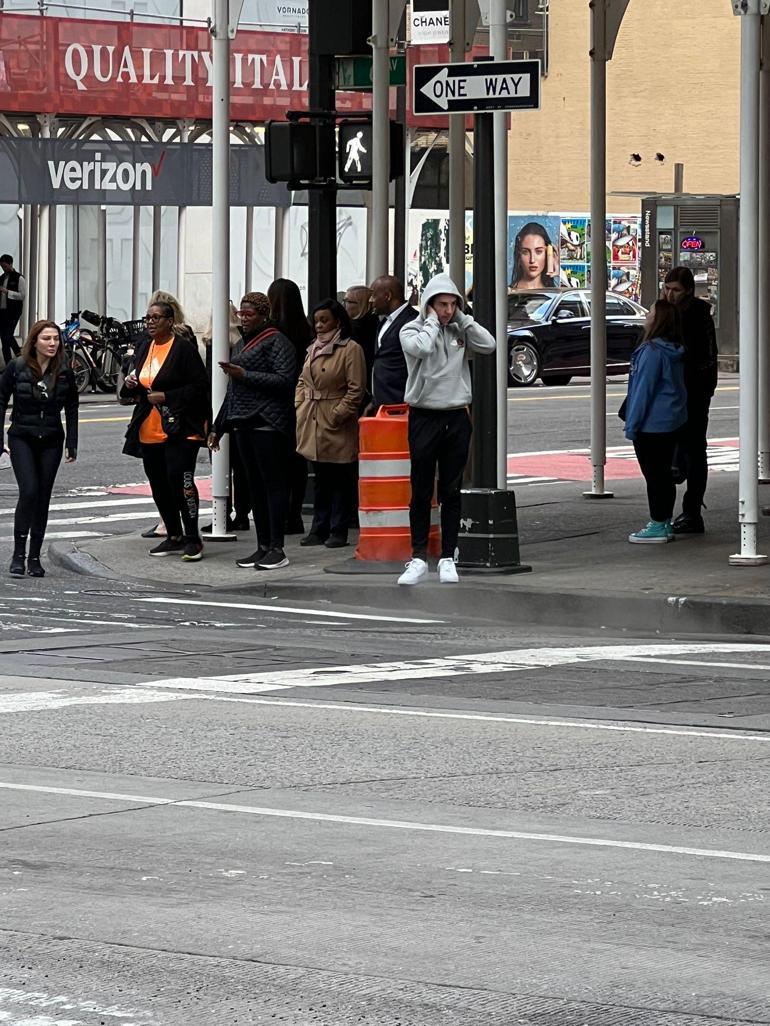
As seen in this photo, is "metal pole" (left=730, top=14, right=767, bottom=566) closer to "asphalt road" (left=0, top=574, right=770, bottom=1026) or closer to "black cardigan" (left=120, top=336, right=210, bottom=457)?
"asphalt road" (left=0, top=574, right=770, bottom=1026)

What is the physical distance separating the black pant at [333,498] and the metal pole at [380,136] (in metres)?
2.06

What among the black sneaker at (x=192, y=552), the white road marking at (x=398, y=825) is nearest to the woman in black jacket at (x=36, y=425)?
the black sneaker at (x=192, y=552)

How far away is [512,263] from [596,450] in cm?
4372

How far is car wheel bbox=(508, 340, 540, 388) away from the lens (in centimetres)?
3922

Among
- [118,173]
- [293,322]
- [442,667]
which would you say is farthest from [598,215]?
[118,173]

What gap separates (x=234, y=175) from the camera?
3862 centimetres

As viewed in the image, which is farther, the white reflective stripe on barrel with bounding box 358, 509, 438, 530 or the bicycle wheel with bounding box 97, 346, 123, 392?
the bicycle wheel with bounding box 97, 346, 123, 392

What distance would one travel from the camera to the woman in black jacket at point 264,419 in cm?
1544

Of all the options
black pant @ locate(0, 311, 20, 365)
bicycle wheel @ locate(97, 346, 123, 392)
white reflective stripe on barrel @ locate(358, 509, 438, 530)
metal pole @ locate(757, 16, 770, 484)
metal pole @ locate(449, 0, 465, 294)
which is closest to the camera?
white reflective stripe on barrel @ locate(358, 509, 438, 530)

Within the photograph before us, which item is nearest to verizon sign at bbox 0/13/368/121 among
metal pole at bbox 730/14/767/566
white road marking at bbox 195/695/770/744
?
metal pole at bbox 730/14/767/566

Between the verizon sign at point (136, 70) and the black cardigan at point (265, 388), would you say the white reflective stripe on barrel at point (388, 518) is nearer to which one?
the black cardigan at point (265, 388)

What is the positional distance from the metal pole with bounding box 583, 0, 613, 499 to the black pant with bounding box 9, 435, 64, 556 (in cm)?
525

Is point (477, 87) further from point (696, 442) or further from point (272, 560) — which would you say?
point (272, 560)

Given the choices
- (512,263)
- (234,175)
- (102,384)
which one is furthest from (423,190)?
(512,263)
